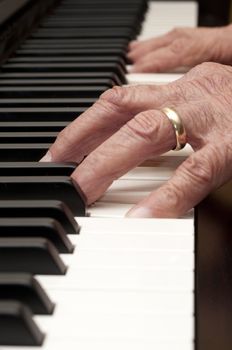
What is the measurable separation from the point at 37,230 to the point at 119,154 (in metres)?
0.20

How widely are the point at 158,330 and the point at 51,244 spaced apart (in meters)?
0.17

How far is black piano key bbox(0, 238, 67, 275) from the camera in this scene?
74cm

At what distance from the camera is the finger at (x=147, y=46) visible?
1.63 m

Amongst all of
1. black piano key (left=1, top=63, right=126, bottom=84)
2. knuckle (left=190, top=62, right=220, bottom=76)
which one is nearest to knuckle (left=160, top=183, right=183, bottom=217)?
knuckle (left=190, top=62, right=220, bottom=76)

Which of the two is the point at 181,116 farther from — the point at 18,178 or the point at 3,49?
the point at 3,49

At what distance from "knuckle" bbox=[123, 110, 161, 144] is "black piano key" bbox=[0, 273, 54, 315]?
335mm

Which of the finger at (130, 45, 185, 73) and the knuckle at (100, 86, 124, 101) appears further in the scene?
the finger at (130, 45, 185, 73)

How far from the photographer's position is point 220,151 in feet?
3.24

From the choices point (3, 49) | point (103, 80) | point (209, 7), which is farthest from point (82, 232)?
point (209, 7)

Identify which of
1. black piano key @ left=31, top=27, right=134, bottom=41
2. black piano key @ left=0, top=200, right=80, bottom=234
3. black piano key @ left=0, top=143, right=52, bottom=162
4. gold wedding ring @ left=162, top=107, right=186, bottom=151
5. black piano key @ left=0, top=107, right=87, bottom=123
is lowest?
black piano key @ left=0, top=200, right=80, bottom=234

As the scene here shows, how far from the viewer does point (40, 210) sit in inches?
32.9

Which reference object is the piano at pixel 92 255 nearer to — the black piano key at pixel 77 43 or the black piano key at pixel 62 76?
the black piano key at pixel 62 76

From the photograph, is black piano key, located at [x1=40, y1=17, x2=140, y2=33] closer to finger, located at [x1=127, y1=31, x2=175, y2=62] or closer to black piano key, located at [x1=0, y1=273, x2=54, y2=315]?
finger, located at [x1=127, y1=31, x2=175, y2=62]

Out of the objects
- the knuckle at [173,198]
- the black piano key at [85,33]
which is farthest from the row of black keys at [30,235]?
the black piano key at [85,33]
